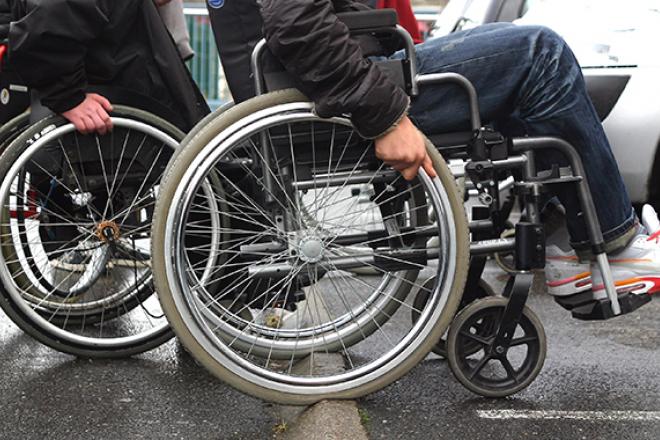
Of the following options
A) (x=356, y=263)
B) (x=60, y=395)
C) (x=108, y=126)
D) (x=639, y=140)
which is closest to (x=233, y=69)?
(x=108, y=126)

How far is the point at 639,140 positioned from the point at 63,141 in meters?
2.92

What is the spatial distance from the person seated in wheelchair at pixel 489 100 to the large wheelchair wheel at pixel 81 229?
0.58 m

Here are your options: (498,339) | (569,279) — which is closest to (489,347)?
(498,339)

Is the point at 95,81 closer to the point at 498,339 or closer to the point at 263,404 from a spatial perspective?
the point at 263,404

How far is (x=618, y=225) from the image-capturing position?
10.9 feet

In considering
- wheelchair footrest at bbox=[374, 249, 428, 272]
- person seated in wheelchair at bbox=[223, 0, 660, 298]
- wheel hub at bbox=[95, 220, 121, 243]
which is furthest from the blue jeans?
wheel hub at bbox=[95, 220, 121, 243]

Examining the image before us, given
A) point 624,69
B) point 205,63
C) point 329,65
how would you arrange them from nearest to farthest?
1. point 329,65
2. point 624,69
3. point 205,63

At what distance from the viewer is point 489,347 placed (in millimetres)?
3258

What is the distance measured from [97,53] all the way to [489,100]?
1391mm

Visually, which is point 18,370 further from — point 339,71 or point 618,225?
→ point 618,225

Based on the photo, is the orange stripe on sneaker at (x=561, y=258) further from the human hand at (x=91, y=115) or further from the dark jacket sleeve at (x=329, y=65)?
the human hand at (x=91, y=115)

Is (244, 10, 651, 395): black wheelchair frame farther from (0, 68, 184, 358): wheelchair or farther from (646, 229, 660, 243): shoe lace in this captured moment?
(0, 68, 184, 358): wheelchair

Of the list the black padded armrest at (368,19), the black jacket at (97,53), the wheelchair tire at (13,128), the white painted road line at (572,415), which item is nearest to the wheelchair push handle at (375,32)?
the black padded armrest at (368,19)

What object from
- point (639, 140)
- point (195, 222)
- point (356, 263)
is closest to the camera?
point (356, 263)
